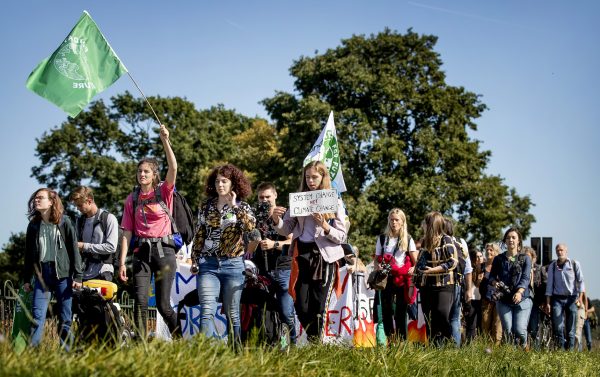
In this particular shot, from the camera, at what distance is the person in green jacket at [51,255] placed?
8.05m

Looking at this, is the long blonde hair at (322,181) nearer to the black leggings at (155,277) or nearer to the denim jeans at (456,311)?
the black leggings at (155,277)

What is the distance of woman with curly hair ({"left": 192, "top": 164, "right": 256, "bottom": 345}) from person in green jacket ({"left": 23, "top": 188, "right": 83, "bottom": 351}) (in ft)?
4.30

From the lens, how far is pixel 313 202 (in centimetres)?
755

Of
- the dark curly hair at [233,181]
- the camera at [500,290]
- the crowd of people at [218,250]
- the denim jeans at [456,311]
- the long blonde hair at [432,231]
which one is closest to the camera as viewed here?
the crowd of people at [218,250]

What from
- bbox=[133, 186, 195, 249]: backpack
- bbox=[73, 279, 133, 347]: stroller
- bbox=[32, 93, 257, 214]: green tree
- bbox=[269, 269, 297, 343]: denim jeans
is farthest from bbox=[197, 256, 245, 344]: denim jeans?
bbox=[32, 93, 257, 214]: green tree

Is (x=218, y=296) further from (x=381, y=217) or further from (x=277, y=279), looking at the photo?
(x=381, y=217)

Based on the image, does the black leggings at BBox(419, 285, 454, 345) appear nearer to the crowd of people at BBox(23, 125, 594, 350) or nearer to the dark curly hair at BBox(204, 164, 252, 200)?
the crowd of people at BBox(23, 125, 594, 350)

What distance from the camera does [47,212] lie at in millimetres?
8312

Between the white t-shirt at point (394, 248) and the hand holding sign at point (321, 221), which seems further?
the white t-shirt at point (394, 248)

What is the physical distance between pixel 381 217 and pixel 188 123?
16.9 metres

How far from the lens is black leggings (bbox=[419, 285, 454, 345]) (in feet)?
31.9

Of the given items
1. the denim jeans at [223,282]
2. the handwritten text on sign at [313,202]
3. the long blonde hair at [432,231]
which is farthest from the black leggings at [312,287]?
the long blonde hair at [432,231]

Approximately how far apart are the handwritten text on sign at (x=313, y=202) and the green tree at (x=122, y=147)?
34.4 m

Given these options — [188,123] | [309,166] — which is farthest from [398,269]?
[188,123]
